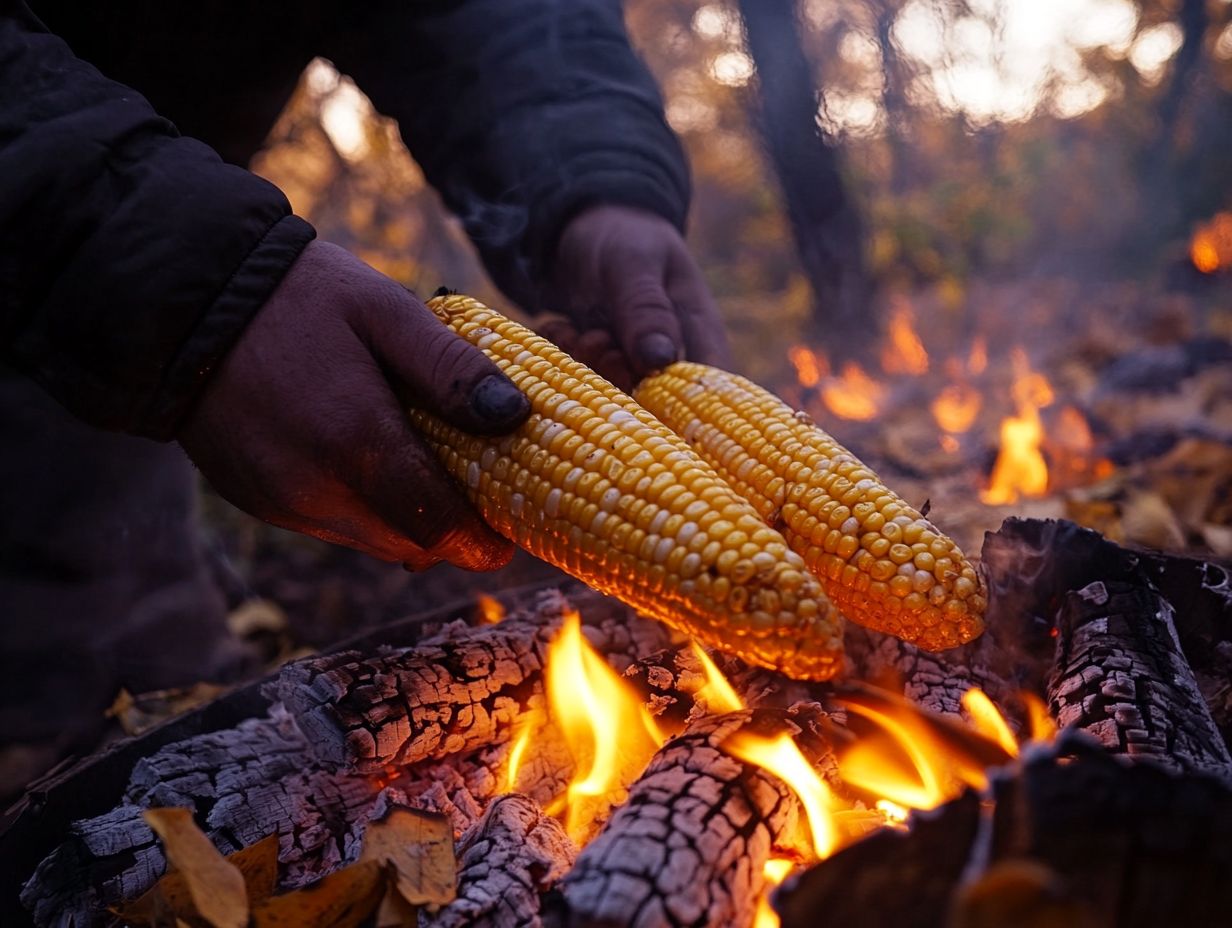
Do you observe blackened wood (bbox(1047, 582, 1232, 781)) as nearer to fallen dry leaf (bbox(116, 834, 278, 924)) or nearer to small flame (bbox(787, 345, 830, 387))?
fallen dry leaf (bbox(116, 834, 278, 924))

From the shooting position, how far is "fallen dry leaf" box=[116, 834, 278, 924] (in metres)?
1.28

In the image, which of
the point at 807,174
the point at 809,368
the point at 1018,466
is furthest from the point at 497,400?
the point at 807,174

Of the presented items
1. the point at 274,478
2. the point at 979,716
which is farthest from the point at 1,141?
the point at 979,716

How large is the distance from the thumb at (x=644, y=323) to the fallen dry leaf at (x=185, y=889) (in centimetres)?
148

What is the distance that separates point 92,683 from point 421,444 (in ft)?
6.94

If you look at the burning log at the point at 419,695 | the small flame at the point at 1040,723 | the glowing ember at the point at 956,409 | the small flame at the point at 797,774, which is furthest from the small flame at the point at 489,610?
the glowing ember at the point at 956,409

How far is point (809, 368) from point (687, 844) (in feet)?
16.5

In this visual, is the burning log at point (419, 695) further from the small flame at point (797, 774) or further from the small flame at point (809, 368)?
the small flame at point (809, 368)

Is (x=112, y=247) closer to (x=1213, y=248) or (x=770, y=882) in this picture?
(x=770, y=882)

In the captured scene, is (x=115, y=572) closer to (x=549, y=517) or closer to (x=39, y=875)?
(x=39, y=875)

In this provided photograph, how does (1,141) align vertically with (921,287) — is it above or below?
below

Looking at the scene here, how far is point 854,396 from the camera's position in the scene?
205 inches

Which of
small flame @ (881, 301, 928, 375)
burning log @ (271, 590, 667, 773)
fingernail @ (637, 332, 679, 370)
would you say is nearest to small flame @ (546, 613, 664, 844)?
burning log @ (271, 590, 667, 773)

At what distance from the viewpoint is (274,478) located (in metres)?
1.47
